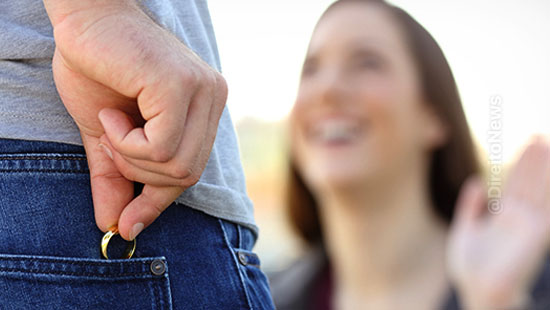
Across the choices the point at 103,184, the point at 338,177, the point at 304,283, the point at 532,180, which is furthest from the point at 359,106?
the point at 103,184

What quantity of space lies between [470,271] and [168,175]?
204 centimetres

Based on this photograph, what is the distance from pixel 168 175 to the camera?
538 millimetres

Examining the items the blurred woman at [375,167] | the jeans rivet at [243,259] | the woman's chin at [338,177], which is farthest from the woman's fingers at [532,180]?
the woman's chin at [338,177]

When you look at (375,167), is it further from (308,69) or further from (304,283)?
(304,283)

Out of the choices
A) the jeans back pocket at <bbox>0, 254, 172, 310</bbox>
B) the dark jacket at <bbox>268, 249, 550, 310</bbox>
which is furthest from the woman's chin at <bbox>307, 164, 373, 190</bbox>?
the jeans back pocket at <bbox>0, 254, 172, 310</bbox>

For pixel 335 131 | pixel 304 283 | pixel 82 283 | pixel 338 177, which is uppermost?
pixel 82 283

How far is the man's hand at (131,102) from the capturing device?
0.51 m

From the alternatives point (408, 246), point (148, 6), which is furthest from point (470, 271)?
point (148, 6)

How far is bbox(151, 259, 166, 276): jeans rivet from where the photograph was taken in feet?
1.89

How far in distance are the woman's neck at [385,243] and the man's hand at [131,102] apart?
10.2ft

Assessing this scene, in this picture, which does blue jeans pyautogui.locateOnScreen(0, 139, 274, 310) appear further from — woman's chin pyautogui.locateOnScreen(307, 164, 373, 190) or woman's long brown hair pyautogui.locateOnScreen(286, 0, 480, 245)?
woman's chin pyautogui.locateOnScreen(307, 164, 373, 190)

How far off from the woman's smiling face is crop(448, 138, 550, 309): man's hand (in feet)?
4.12

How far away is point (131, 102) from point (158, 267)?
18 cm

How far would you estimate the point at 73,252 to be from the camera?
0.55m
